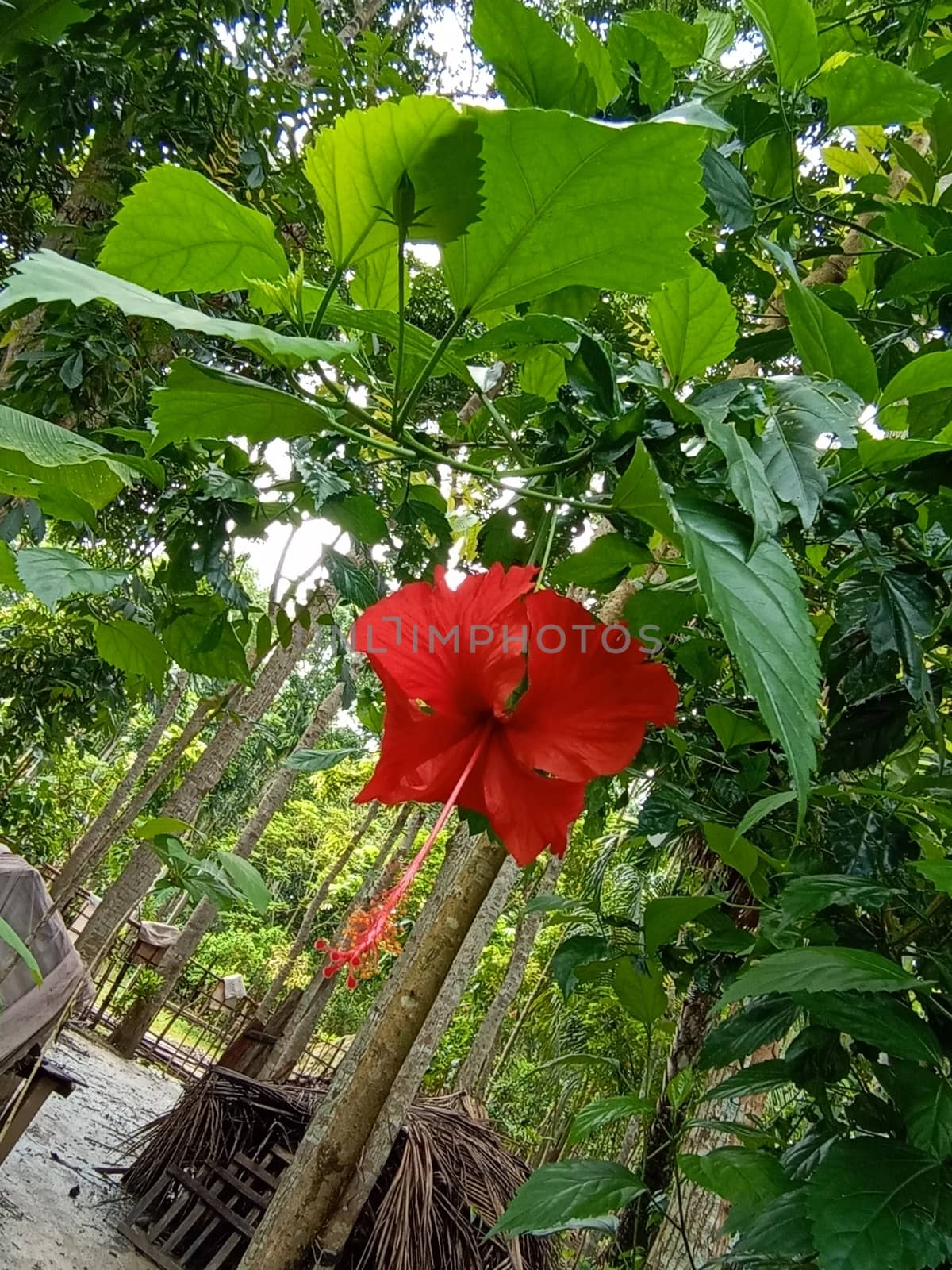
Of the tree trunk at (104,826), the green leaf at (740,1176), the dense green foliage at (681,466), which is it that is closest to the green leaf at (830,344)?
the dense green foliage at (681,466)

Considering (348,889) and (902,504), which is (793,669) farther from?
(348,889)

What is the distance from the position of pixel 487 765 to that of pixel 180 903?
17.6 metres

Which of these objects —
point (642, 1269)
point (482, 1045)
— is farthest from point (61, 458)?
point (482, 1045)

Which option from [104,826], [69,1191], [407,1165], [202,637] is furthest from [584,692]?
[104,826]

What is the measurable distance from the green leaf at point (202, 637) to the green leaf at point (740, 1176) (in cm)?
61

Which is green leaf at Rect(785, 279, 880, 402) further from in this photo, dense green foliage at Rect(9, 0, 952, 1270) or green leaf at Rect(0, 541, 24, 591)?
green leaf at Rect(0, 541, 24, 591)

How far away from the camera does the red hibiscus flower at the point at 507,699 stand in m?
0.44

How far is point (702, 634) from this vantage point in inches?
29.1

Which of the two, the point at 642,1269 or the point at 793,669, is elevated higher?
the point at 793,669

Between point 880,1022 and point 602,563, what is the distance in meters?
0.33

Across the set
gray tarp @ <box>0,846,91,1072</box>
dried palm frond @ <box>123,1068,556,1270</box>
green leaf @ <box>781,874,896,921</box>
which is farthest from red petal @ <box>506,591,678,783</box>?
gray tarp @ <box>0,846,91,1072</box>

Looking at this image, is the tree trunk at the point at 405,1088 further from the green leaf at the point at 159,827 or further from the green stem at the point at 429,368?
the green stem at the point at 429,368

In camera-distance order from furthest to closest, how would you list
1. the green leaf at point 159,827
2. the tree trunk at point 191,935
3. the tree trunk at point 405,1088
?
1. the tree trunk at point 191,935
2. the tree trunk at point 405,1088
3. the green leaf at point 159,827

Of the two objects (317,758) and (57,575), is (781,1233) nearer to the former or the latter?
(317,758)
